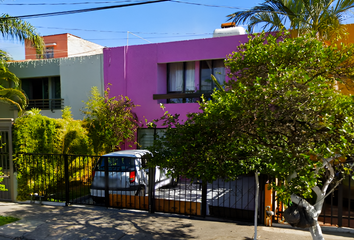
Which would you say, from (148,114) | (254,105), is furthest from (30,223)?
(148,114)

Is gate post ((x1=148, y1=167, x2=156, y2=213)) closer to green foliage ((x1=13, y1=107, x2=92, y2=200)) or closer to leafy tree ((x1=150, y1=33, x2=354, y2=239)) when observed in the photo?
green foliage ((x1=13, y1=107, x2=92, y2=200))

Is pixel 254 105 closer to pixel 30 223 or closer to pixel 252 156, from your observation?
pixel 252 156

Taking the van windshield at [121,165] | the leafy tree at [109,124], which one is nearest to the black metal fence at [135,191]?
the van windshield at [121,165]

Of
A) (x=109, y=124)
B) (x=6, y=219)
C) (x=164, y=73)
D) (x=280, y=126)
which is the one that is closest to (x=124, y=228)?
(x=6, y=219)

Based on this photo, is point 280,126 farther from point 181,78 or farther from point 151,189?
point 181,78

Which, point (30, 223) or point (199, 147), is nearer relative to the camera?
point (199, 147)

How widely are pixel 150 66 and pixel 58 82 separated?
19.5 feet

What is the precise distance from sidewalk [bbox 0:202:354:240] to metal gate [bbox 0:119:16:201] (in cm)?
109

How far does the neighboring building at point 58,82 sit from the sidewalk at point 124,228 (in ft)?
25.1

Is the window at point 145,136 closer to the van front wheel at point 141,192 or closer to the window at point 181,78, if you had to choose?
the window at point 181,78

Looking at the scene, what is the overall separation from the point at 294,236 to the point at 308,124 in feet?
8.89

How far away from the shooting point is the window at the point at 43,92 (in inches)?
599

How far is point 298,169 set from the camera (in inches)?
155

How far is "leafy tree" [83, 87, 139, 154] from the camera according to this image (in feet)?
38.9
